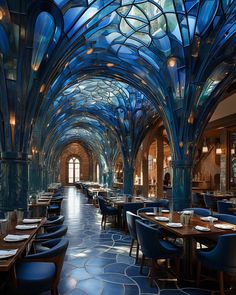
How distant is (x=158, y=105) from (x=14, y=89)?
588cm

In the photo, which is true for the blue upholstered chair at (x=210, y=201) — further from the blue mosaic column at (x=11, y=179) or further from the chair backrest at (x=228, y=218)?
the blue mosaic column at (x=11, y=179)

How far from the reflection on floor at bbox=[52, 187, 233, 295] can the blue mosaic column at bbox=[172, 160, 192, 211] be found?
2468mm

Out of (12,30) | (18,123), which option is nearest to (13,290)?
(18,123)

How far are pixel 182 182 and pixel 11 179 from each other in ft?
18.7

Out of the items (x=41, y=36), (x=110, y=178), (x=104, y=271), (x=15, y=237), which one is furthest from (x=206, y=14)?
Result: (x=110, y=178)

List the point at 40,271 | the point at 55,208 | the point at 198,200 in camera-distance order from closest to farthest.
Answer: the point at 40,271, the point at 55,208, the point at 198,200

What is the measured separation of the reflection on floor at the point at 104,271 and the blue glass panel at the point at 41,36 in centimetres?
432

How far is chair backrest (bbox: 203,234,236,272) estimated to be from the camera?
393cm

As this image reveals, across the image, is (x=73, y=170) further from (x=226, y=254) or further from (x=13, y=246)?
(x=226, y=254)

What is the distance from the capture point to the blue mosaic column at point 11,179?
616cm

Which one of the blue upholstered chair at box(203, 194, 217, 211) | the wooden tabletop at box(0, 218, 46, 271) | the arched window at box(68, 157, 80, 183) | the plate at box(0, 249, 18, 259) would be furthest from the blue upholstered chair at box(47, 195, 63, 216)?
the arched window at box(68, 157, 80, 183)

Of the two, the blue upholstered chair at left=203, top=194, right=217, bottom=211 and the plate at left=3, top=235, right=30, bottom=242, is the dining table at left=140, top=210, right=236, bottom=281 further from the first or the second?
the blue upholstered chair at left=203, top=194, right=217, bottom=211

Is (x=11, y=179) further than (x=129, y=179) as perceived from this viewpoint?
No

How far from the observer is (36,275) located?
3.42 meters
